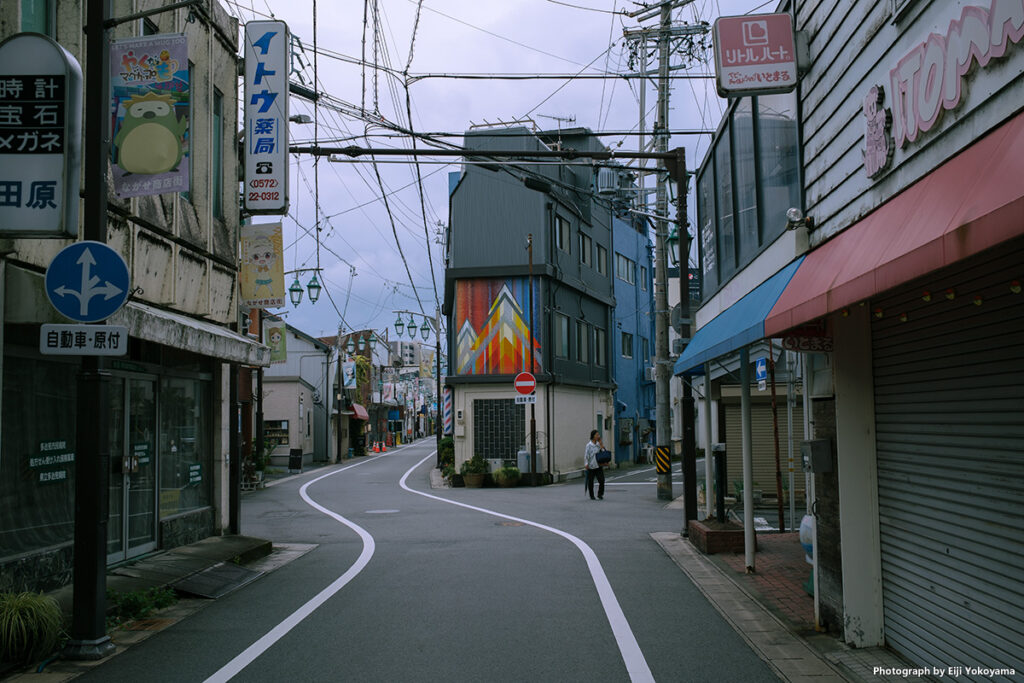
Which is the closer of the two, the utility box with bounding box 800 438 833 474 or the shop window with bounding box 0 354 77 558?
the utility box with bounding box 800 438 833 474

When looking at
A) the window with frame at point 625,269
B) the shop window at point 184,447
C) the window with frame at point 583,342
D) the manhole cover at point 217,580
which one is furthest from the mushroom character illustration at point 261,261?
the window with frame at point 625,269

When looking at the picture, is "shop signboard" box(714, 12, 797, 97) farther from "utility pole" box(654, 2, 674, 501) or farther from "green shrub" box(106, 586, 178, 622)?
"utility pole" box(654, 2, 674, 501)

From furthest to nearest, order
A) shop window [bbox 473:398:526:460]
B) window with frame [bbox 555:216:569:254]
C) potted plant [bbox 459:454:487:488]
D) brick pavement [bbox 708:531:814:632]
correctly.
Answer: window with frame [bbox 555:216:569:254] → shop window [bbox 473:398:526:460] → potted plant [bbox 459:454:487:488] → brick pavement [bbox 708:531:814:632]

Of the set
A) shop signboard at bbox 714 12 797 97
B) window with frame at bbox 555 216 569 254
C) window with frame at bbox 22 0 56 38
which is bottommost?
shop signboard at bbox 714 12 797 97

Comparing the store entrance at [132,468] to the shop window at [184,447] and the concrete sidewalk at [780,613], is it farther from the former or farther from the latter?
the concrete sidewalk at [780,613]

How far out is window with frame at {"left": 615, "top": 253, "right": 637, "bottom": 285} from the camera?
44125 mm

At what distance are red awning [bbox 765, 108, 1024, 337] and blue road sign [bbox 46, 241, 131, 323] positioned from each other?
536cm

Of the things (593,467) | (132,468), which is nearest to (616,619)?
(132,468)

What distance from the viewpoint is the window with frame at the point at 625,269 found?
44125mm

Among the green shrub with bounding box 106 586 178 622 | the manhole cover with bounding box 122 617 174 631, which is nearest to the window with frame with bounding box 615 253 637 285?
the green shrub with bounding box 106 586 178 622

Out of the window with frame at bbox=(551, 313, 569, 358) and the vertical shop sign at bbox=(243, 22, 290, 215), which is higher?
the vertical shop sign at bbox=(243, 22, 290, 215)

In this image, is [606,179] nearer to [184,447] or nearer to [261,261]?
[261,261]

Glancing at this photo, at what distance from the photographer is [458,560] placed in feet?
37.8

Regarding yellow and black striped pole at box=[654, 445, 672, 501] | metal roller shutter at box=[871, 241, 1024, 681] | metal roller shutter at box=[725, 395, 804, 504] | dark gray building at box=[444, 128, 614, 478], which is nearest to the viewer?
metal roller shutter at box=[871, 241, 1024, 681]
